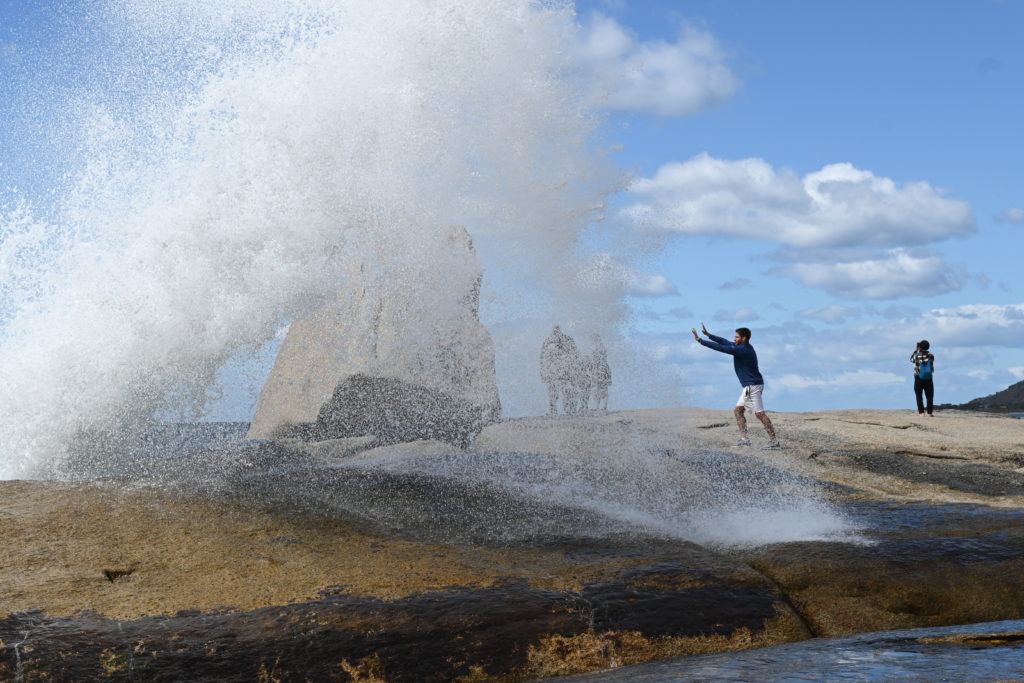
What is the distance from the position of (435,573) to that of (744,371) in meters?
7.99

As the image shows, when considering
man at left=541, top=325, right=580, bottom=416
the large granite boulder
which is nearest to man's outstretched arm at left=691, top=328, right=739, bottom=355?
A: man at left=541, top=325, right=580, bottom=416

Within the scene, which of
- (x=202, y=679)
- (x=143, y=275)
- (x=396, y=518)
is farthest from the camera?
(x=143, y=275)

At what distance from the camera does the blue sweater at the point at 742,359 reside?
38.5ft

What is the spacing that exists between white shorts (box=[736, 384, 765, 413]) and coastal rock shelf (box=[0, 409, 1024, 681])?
431 centimetres

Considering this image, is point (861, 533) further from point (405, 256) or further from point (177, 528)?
point (405, 256)

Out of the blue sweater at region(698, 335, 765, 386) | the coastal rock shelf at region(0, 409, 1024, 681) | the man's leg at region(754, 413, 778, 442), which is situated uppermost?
the blue sweater at region(698, 335, 765, 386)

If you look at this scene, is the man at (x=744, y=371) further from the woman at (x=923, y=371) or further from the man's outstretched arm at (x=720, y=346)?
the woman at (x=923, y=371)

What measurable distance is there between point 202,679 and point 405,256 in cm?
684

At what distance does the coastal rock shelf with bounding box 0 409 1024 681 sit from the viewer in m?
4.09

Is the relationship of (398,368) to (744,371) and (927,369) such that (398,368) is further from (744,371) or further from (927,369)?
(927,369)

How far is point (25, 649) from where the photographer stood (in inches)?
156

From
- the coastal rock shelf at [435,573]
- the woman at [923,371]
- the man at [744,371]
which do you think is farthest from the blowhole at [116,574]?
the woman at [923,371]

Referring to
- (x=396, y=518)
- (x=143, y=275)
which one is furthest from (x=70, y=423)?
(x=396, y=518)

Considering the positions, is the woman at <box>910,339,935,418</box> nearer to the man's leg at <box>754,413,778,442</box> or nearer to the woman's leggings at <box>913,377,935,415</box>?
the woman's leggings at <box>913,377,935,415</box>
